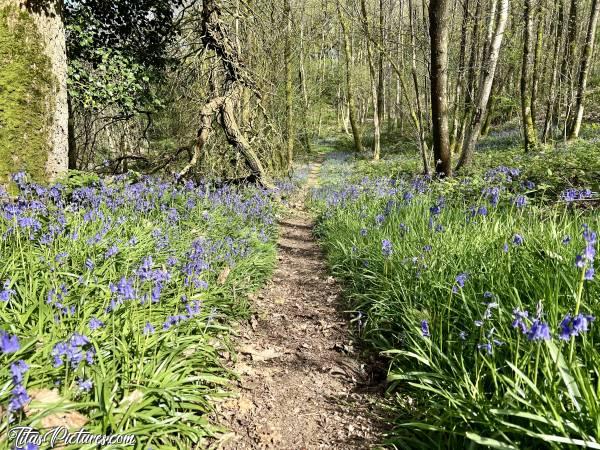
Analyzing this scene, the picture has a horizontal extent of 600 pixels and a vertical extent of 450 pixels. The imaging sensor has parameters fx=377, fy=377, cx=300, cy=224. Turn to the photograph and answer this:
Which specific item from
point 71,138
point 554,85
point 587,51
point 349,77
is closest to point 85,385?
point 71,138

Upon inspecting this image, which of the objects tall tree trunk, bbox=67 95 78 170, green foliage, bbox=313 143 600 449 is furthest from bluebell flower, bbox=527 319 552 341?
tall tree trunk, bbox=67 95 78 170

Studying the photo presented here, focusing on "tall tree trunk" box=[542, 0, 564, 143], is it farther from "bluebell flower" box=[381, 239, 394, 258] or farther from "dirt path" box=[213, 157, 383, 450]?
"dirt path" box=[213, 157, 383, 450]

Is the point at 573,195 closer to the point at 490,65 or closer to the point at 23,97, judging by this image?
the point at 490,65

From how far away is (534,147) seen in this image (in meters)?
13.6

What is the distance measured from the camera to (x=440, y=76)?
8.01 m

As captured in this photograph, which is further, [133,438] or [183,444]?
[183,444]

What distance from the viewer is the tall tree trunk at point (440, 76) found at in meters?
7.66

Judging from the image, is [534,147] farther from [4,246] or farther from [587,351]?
[4,246]

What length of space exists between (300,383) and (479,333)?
137cm

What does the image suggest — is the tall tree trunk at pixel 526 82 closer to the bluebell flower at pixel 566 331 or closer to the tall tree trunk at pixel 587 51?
the tall tree trunk at pixel 587 51

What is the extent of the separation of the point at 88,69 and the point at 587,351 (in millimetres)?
9091

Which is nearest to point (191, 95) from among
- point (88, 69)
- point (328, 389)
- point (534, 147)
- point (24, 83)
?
point (88, 69)

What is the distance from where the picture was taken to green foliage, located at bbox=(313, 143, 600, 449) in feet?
5.46

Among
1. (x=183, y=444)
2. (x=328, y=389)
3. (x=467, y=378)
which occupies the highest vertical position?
(x=467, y=378)
